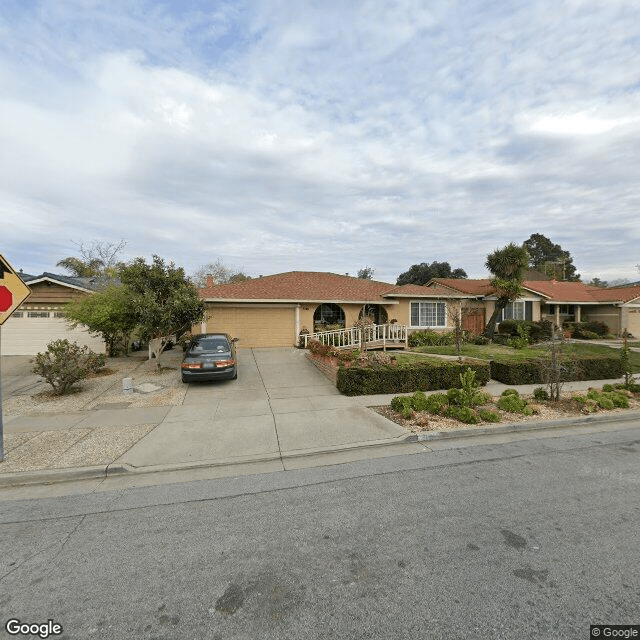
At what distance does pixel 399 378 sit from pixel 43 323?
53.8ft

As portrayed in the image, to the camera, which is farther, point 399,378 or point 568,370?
point 568,370

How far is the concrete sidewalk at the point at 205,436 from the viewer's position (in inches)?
212

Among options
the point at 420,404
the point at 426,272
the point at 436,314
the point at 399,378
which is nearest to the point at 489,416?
the point at 420,404

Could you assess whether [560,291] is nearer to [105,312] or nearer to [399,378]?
[399,378]

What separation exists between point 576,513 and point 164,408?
8.04m

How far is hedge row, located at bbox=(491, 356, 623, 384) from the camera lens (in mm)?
11055

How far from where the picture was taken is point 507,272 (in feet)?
67.3

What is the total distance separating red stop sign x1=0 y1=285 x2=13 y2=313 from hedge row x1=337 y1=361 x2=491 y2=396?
7.13 metres

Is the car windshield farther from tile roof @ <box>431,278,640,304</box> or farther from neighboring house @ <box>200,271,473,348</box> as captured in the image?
tile roof @ <box>431,278,640,304</box>

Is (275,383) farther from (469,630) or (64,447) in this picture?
(469,630)

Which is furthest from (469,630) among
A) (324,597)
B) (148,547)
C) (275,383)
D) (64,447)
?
(275,383)

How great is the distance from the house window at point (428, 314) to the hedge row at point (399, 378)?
991cm

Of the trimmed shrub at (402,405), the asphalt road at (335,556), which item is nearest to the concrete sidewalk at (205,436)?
the trimmed shrub at (402,405)

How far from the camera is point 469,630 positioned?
242cm
